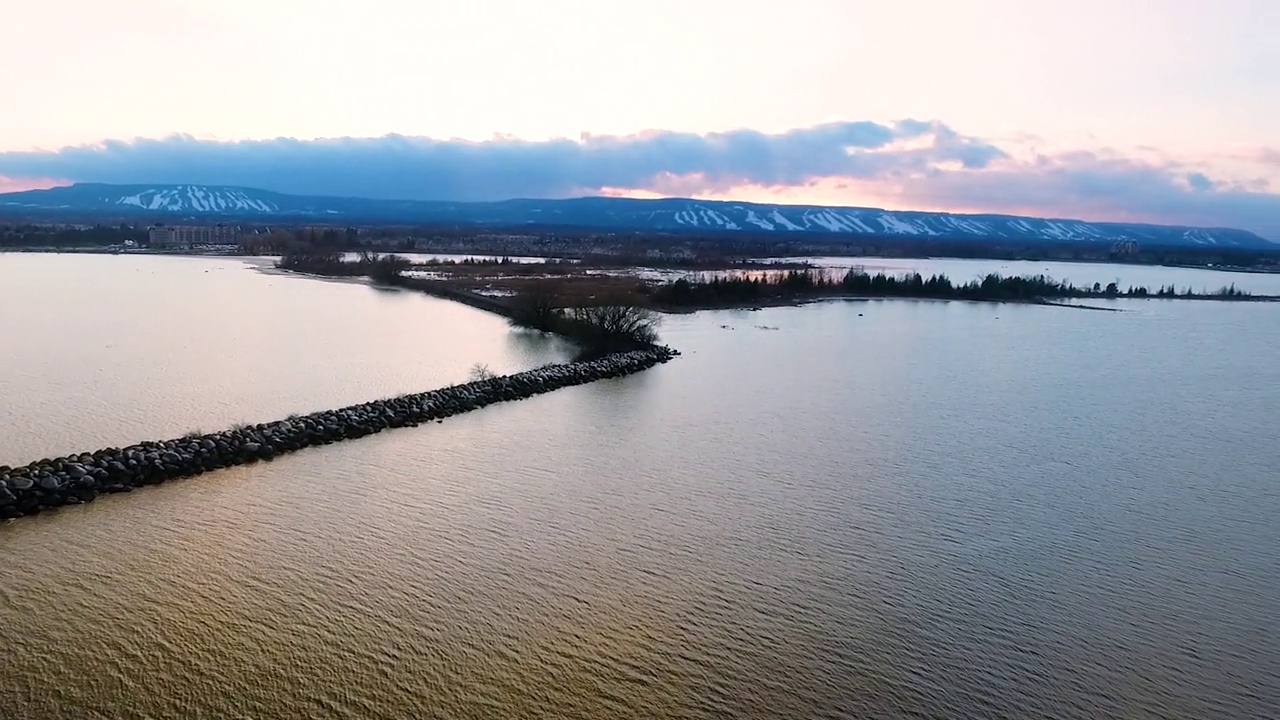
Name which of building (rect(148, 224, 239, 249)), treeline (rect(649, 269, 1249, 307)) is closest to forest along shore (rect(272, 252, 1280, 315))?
treeline (rect(649, 269, 1249, 307))

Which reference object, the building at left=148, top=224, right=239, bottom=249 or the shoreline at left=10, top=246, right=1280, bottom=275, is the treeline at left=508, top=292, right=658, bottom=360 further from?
the building at left=148, top=224, right=239, bottom=249

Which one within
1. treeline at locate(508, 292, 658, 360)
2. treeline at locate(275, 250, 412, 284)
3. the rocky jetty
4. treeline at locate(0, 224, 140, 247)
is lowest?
the rocky jetty

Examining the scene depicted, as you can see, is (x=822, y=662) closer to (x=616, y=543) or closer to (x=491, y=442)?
(x=616, y=543)

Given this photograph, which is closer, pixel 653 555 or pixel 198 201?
pixel 653 555

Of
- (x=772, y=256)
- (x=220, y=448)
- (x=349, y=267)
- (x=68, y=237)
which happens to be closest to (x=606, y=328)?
(x=220, y=448)

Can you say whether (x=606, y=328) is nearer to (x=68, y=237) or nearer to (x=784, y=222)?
(x=68, y=237)

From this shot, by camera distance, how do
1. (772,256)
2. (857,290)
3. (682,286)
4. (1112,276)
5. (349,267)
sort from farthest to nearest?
(772,256)
(1112,276)
(349,267)
(857,290)
(682,286)

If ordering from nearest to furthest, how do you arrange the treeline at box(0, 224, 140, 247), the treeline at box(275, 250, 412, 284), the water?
the treeline at box(275, 250, 412, 284) → the water → the treeline at box(0, 224, 140, 247)

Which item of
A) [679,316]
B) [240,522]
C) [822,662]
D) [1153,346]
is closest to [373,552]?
[240,522]
